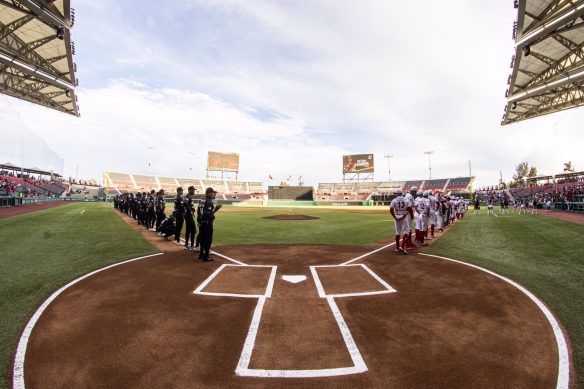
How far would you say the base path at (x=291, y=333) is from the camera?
301 centimetres

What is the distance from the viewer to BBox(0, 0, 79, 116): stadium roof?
12742mm

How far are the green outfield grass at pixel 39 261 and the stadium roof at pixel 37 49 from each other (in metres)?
9.65

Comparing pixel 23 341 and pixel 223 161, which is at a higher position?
pixel 223 161

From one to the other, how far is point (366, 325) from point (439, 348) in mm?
994

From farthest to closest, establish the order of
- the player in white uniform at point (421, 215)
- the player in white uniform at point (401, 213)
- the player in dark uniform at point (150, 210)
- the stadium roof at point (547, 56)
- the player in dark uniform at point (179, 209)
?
the player in dark uniform at point (150, 210) < the stadium roof at point (547, 56) < the player in white uniform at point (421, 215) < the player in dark uniform at point (179, 209) < the player in white uniform at point (401, 213)

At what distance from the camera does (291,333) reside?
3.97 meters

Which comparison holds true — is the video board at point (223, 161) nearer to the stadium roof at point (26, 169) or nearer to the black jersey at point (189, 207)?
the stadium roof at point (26, 169)

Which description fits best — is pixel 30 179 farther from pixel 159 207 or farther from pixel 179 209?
pixel 179 209

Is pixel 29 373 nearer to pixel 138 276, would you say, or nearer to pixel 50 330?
pixel 50 330

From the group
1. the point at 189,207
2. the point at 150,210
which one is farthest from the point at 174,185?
the point at 189,207

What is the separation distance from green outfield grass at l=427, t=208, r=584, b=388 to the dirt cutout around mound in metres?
0.40

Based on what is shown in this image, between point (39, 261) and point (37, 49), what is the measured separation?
15819mm

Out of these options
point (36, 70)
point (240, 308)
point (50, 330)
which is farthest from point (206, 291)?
point (36, 70)

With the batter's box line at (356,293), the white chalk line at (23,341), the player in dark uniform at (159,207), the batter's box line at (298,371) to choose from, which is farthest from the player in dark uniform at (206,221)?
the player in dark uniform at (159,207)
